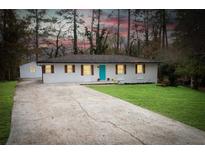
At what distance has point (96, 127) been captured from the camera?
4867 millimetres

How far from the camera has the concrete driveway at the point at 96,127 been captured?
4.31 metres

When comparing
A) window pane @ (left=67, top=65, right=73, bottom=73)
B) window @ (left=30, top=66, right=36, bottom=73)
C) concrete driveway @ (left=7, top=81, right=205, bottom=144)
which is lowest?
concrete driveway @ (left=7, top=81, right=205, bottom=144)

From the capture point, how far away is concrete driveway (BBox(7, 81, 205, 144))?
14.1 ft

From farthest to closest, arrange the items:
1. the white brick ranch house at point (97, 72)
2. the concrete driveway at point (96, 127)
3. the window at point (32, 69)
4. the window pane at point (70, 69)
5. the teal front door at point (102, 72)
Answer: the window at point (32, 69) < the teal front door at point (102, 72) < the window pane at point (70, 69) < the white brick ranch house at point (97, 72) < the concrete driveway at point (96, 127)

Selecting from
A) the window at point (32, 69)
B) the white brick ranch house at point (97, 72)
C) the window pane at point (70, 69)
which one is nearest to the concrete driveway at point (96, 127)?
the white brick ranch house at point (97, 72)

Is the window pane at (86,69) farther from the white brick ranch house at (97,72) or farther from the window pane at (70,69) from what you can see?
the window pane at (70,69)

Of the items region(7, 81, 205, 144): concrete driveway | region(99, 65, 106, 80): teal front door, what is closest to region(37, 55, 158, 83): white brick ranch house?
region(99, 65, 106, 80): teal front door

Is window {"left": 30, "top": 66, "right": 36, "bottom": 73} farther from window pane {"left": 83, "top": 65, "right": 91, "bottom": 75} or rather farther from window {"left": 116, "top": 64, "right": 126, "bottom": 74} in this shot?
window {"left": 116, "top": 64, "right": 126, "bottom": 74}

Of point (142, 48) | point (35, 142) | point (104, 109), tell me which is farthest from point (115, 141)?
point (142, 48)

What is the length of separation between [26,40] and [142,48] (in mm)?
4028

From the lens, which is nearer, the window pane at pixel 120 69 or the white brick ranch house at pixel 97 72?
the white brick ranch house at pixel 97 72

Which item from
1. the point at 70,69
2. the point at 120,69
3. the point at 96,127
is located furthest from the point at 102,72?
the point at 96,127

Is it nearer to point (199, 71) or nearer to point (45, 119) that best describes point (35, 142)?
point (45, 119)

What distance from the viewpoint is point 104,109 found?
6516 mm
